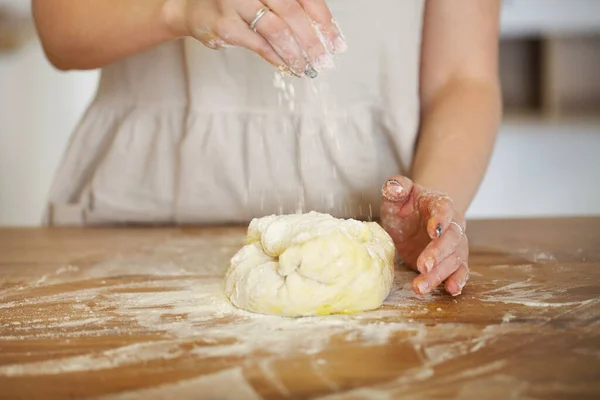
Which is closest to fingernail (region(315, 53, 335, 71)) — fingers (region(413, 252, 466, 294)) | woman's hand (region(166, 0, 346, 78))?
woman's hand (region(166, 0, 346, 78))

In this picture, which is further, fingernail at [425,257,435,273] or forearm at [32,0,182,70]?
forearm at [32,0,182,70]

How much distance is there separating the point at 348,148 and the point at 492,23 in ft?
1.30

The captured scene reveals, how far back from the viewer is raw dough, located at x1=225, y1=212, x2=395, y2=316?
804 mm

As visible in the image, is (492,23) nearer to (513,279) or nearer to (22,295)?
(513,279)

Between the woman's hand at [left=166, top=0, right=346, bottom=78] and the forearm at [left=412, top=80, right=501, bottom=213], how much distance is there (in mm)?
383

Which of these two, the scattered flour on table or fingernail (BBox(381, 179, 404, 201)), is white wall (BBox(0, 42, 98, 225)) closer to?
the scattered flour on table

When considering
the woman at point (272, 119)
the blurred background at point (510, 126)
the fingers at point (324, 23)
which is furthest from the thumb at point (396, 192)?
A: the blurred background at point (510, 126)

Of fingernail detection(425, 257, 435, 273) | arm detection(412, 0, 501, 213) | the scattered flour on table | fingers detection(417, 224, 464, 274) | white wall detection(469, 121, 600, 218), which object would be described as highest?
arm detection(412, 0, 501, 213)

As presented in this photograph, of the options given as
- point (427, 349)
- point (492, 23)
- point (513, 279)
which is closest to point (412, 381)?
point (427, 349)

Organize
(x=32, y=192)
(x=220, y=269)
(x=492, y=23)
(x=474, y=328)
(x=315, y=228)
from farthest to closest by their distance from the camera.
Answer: (x=32, y=192), (x=492, y=23), (x=220, y=269), (x=315, y=228), (x=474, y=328)

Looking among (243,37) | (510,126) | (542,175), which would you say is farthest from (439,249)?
(542,175)

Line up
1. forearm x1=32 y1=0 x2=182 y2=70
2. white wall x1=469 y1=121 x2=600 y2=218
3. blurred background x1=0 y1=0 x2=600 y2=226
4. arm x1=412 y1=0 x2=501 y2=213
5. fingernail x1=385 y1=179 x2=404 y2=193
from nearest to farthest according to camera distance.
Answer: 1. fingernail x1=385 y1=179 x2=404 y2=193
2. forearm x1=32 y1=0 x2=182 y2=70
3. arm x1=412 y1=0 x2=501 y2=213
4. blurred background x1=0 y1=0 x2=600 y2=226
5. white wall x1=469 y1=121 x2=600 y2=218

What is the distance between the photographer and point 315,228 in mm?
857

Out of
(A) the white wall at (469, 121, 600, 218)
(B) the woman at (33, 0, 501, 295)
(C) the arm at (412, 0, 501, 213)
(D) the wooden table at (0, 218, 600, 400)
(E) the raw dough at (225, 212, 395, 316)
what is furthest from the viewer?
(A) the white wall at (469, 121, 600, 218)
